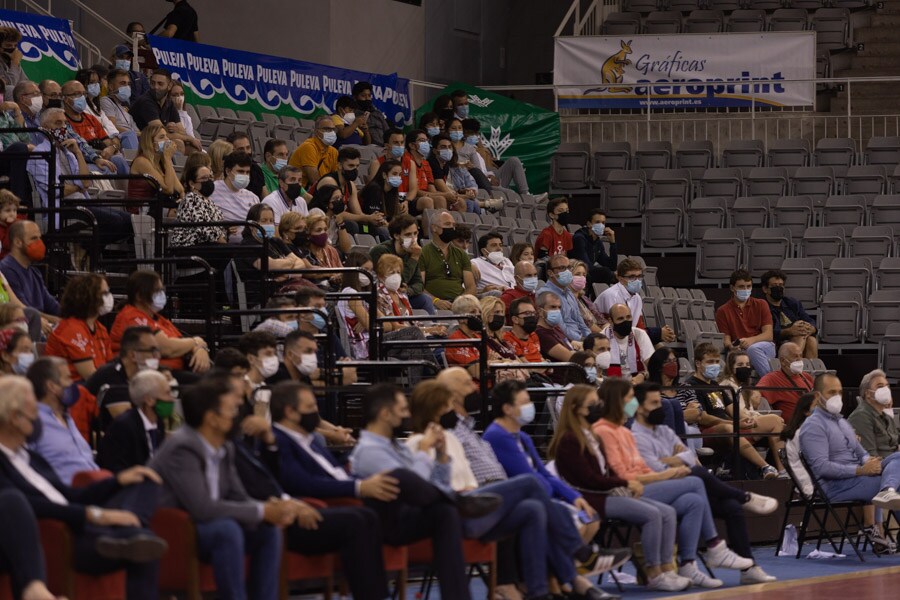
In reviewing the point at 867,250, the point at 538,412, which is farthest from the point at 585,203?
the point at 538,412

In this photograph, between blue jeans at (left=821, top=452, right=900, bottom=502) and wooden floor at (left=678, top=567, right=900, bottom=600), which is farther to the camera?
blue jeans at (left=821, top=452, right=900, bottom=502)

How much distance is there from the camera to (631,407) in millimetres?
10102

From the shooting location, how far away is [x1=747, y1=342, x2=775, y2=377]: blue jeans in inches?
607

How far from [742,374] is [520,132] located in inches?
326

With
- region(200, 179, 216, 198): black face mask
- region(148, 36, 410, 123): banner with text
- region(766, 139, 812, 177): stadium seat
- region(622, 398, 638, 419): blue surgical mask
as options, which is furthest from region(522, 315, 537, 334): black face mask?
region(766, 139, 812, 177): stadium seat

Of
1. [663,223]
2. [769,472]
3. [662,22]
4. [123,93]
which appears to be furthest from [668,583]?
[662,22]

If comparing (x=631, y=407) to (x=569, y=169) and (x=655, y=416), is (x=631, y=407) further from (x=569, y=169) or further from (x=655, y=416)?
(x=569, y=169)

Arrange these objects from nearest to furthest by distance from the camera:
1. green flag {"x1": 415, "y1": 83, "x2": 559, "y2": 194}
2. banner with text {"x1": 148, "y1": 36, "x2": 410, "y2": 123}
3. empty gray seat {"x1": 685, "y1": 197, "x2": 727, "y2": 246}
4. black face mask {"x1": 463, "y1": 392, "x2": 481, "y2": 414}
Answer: black face mask {"x1": 463, "y1": 392, "x2": 481, "y2": 414}, banner with text {"x1": 148, "y1": 36, "x2": 410, "y2": 123}, empty gray seat {"x1": 685, "y1": 197, "x2": 727, "y2": 246}, green flag {"x1": 415, "y1": 83, "x2": 559, "y2": 194}

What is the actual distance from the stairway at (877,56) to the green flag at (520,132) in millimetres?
4722

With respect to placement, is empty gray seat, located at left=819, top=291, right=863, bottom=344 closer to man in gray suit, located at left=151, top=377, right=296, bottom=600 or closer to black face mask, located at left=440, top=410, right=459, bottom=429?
black face mask, located at left=440, top=410, right=459, bottom=429

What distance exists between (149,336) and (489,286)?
6461 millimetres

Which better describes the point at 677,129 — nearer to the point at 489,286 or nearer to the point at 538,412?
the point at 489,286

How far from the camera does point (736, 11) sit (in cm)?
2375

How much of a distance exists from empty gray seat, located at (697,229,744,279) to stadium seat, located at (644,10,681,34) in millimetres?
5657
